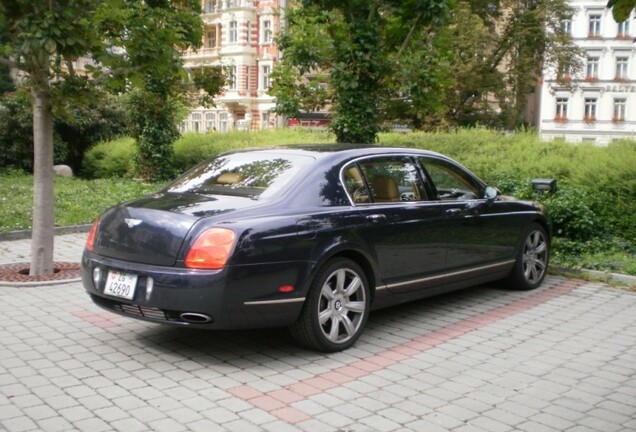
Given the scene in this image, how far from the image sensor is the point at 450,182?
7305 mm

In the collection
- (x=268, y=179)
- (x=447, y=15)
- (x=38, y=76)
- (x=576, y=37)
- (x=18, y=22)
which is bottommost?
(x=268, y=179)

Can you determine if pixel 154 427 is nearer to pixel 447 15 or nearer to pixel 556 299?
pixel 556 299

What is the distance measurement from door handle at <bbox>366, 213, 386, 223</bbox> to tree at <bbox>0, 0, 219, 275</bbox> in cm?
328

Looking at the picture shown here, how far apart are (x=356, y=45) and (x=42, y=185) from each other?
16.6 feet

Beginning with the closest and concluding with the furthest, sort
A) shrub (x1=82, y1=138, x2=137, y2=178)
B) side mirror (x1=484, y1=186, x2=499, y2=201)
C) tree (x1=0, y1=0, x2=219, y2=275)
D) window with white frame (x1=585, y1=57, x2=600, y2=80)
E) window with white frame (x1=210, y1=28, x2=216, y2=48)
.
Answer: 1. side mirror (x1=484, y1=186, x2=499, y2=201)
2. tree (x1=0, y1=0, x2=219, y2=275)
3. shrub (x1=82, y1=138, x2=137, y2=178)
4. window with white frame (x1=585, y1=57, x2=600, y2=80)
5. window with white frame (x1=210, y1=28, x2=216, y2=48)

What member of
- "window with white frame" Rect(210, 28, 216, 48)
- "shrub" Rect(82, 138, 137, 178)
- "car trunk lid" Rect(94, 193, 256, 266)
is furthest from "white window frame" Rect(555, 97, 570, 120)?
"car trunk lid" Rect(94, 193, 256, 266)

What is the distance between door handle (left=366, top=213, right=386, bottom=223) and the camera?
6.01 metres

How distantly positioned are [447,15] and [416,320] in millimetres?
5382

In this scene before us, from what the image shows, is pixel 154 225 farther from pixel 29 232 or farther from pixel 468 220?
pixel 29 232

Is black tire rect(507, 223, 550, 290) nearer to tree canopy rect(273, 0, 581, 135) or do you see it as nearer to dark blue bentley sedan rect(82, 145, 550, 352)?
dark blue bentley sedan rect(82, 145, 550, 352)

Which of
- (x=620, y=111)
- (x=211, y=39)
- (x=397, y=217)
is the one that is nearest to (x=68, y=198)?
(x=397, y=217)

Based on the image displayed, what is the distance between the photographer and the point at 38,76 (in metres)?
7.91

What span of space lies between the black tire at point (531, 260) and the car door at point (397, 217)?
1581 mm

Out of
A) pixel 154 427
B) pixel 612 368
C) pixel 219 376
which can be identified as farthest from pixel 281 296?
pixel 612 368
